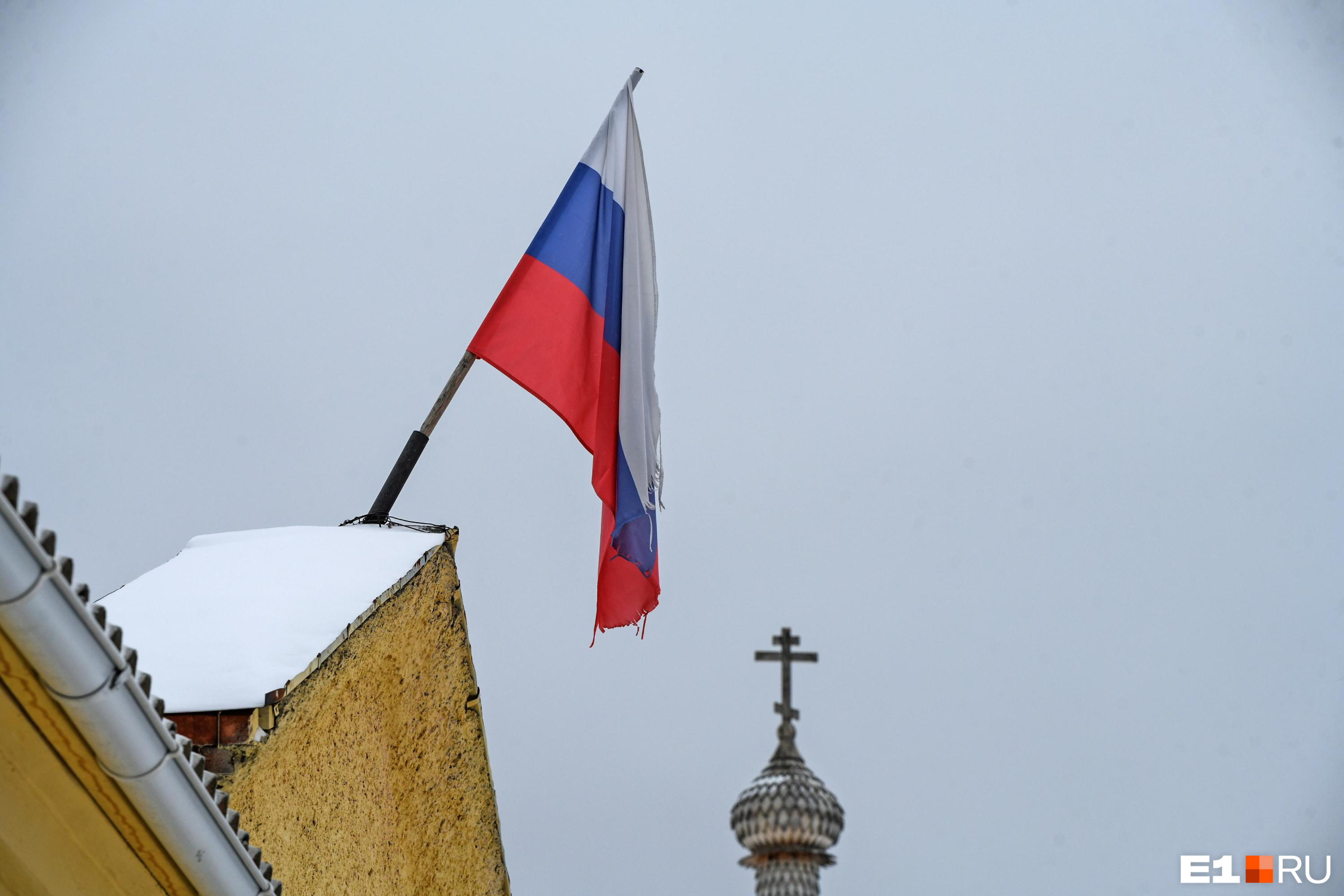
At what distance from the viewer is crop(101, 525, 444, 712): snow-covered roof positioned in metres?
4.28

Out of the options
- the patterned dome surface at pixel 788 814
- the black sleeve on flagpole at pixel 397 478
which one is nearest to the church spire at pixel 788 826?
the patterned dome surface at pixel 788 814

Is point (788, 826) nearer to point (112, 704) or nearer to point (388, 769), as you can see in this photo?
point (388, 769)

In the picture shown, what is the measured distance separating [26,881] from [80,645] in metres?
0.71

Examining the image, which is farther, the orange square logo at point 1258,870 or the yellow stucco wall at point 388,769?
the orange square logo at point 1258,870

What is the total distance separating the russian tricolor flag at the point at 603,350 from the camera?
20.7 ft

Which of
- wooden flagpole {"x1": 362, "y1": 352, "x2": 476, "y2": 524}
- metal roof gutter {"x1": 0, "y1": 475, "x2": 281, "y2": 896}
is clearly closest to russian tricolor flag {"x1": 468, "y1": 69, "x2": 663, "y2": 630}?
wooden flagpole {"x1": 362, "y1": 352, "x2": 476, "y2": 524}

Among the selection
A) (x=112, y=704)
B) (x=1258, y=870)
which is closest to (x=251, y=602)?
(x=112, y=704)

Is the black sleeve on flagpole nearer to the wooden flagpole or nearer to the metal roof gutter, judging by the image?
the wooden flagpole

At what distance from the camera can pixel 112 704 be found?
2658 mm

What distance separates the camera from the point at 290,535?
5625mm

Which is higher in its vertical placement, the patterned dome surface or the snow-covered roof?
the patterned dome surface

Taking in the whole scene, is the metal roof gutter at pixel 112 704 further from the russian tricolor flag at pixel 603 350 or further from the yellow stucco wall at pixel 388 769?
the russian tricolor flag at pixel 603 350

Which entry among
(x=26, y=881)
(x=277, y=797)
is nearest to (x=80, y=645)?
(x=26, y=881)

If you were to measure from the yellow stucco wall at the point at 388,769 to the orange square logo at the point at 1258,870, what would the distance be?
110 feet
